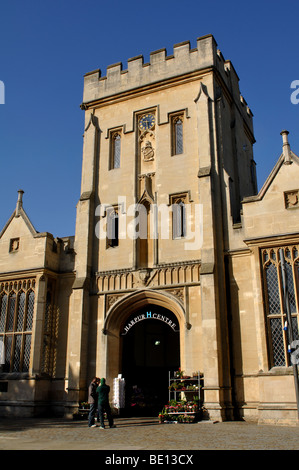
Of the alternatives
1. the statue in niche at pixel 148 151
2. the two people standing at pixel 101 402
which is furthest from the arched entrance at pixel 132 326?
the statue in niche at pixel 148 151

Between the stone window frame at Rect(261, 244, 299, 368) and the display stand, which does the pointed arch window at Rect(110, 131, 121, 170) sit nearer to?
the stone window frame at Rect(261, 244, 299, 368)

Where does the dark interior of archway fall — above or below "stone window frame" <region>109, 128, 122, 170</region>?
below

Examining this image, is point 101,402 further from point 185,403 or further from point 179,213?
point 179,213

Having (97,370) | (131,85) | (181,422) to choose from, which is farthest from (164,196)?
(181,422)

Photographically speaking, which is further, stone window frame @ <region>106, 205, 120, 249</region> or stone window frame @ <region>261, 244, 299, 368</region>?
stone window frame @ <region>106, 205, 120, 249</region>

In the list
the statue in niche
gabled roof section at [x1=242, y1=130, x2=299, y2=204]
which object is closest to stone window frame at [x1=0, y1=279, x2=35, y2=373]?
the statue in niche

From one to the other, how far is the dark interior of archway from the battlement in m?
10.8

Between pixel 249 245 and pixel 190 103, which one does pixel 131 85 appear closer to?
pixel 190 103

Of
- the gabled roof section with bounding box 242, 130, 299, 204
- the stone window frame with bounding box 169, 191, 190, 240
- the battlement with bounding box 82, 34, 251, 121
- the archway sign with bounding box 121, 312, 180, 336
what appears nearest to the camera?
the gabled roof section with bounding box 242, 130, 299, 204

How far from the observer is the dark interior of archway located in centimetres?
2000

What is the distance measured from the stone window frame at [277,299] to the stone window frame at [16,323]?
32.8 feet

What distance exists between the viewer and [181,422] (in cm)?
1575

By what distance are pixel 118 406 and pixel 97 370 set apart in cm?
171

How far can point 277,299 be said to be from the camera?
16.5 meters
